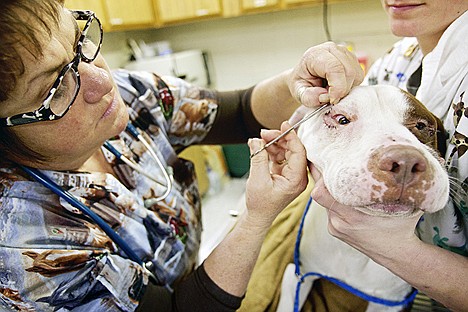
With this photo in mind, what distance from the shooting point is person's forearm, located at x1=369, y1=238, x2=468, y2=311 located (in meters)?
0.60

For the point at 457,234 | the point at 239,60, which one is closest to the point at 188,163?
the point at 457,234

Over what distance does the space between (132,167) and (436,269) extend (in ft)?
2.14

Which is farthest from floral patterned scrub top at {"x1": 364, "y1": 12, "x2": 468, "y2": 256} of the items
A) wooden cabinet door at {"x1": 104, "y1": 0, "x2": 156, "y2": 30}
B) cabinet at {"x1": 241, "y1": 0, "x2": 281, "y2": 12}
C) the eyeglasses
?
wooden cabinet door at {"x1": 104, "y1": 0, "x2": 156, "y2": 30}

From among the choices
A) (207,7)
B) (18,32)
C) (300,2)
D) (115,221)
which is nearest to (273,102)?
(115,221)

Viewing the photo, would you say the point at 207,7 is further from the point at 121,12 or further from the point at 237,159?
the point at 237,159

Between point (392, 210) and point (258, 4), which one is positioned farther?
point (258, 4)

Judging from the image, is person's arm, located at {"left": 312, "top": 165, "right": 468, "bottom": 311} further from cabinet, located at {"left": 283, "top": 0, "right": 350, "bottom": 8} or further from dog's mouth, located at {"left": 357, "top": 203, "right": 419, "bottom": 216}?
cabinet, located at {"left": 283, "top": 0, "right": 350, "bottom": 8}

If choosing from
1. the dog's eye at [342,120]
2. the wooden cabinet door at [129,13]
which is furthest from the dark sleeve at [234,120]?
the wooden cabinet door at [129,13]

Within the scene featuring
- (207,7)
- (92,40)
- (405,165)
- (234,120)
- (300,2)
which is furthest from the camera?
(207,7)

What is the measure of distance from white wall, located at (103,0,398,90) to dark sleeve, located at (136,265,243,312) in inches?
92.3

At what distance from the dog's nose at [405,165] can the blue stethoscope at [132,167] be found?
0.50m

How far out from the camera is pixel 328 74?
655mm

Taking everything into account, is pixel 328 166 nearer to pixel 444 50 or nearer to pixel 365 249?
pixel 365 249

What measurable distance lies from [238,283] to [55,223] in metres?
0.38
